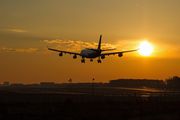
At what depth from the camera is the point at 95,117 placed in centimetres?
5559

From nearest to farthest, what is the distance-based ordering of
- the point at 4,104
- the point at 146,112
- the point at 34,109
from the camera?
the point at 146,112 < the point at 34,109 < the point at 4,104

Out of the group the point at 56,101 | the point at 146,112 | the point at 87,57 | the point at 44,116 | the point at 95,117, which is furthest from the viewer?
the point at 87,57

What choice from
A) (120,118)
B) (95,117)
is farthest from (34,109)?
(120,118)

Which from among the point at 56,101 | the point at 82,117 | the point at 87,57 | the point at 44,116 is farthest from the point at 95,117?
the point at 87,57

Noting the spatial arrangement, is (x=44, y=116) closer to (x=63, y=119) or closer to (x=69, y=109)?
(x=63, y=119)

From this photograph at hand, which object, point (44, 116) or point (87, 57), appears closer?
point (44, 116)

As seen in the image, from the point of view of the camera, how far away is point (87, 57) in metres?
90.2

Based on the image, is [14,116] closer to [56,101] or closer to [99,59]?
[56,101]

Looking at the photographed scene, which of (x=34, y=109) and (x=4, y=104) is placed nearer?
(x=34, y=109)

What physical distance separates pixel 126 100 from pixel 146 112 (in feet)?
83.1

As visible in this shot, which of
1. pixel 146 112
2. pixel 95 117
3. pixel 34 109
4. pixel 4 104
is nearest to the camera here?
pixel 95 117

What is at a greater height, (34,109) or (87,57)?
(87,57)

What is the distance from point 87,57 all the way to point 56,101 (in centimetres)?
1819

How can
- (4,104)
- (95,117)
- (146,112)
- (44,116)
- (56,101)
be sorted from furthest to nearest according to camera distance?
(56,101) → (4,104) → (146,112) → (44,116) → (95,117)
